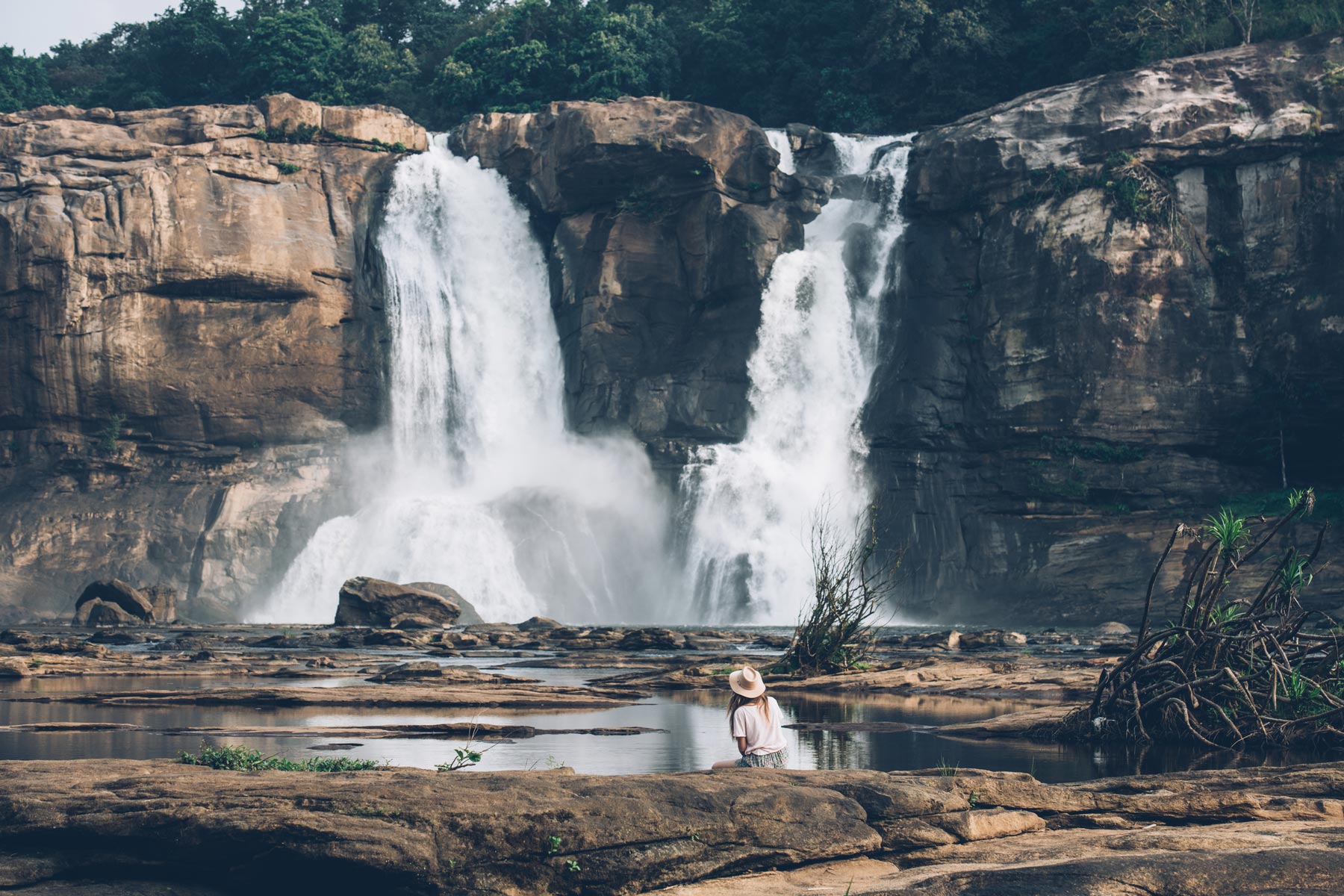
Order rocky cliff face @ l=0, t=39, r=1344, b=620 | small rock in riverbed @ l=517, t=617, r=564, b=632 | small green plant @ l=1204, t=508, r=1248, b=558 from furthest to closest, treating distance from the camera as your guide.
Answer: rocky cliff face @ l=0, t=39, r=1344, b=620 → small rock in riverbed @ l=517, t=617, r=564, b=632 → small green plant @ l=1204, t=508, r=1248, b=558

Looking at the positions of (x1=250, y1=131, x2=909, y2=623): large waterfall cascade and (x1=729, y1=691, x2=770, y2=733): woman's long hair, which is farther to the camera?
(x1=250, y1=131, x2=909, y2=623): large waterfall cascade

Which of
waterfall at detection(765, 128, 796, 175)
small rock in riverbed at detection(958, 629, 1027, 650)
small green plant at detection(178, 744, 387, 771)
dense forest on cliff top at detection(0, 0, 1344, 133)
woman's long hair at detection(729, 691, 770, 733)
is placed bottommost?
small rock in riverbed at detection(958, 629, 1027, 650)

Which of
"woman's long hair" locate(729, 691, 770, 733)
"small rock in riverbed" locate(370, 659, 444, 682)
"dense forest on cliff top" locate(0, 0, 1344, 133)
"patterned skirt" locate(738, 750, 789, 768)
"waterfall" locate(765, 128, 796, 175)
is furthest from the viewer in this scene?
"dense forest on cliff top" locate(0, 0, 1344, 133)

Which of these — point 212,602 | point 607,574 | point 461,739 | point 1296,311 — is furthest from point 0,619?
point 1296,311

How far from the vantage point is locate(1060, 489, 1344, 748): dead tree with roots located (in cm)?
1350

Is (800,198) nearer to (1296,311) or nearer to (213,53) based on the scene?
(1296,311)

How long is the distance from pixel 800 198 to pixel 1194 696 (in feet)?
121

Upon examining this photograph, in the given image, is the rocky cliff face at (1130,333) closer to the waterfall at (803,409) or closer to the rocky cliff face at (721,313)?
the rocky cliff face at (721,313)

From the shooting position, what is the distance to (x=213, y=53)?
63.3 meters

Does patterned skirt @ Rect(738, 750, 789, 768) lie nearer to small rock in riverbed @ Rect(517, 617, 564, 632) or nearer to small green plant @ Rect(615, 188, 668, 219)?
small rock in riverbed @ Rect(517, 617, 564, 632)

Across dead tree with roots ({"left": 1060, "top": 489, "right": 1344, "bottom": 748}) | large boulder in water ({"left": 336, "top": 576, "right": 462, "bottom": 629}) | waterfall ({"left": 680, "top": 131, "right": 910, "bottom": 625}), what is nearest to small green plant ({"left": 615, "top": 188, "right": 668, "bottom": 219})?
waterfall ({"left": 680, "top": 131, "right": 910, "bottom": 625})

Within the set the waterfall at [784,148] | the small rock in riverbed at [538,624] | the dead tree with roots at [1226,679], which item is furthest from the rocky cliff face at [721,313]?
the dead tree with roots at [1226,679]

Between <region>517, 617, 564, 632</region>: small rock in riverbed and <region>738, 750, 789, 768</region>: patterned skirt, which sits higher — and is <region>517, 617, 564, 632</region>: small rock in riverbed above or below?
below

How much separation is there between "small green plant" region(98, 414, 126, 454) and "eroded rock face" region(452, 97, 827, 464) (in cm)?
1552
